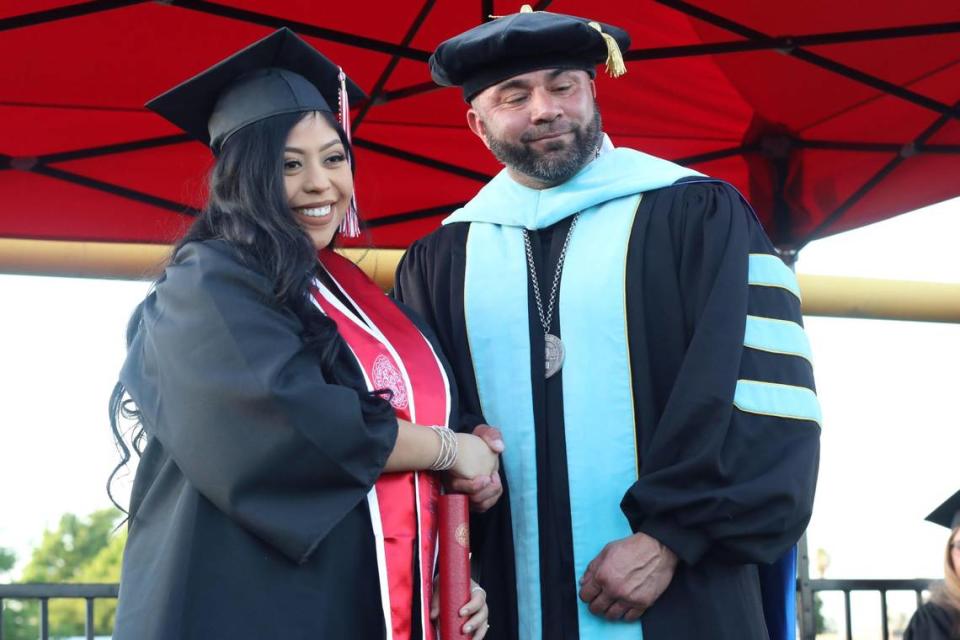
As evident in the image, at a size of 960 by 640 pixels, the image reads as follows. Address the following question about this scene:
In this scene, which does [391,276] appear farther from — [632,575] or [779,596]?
[632,575]

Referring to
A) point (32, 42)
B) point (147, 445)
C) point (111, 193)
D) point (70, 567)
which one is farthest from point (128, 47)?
point (70, 567)

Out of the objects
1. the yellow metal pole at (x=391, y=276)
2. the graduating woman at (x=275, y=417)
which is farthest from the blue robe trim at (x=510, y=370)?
the yellow metal pole at (x=391, y=276)

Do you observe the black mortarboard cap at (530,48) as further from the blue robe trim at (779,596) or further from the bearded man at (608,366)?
the blue robe trim at (779,596)

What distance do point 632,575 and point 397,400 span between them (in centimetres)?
65

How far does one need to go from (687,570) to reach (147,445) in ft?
3.92

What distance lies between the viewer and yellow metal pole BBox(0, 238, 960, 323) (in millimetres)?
5664

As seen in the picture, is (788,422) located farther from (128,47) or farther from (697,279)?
(128,47)

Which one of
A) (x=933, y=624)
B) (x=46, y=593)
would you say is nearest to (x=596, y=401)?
(x=46, y=593)

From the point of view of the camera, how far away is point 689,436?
2.84 m

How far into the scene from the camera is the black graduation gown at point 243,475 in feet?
7.73

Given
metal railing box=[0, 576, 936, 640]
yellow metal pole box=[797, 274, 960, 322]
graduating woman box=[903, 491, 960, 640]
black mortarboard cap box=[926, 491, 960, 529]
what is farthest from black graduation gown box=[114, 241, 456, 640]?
black mortarboard cap box=[926, 491, 960, 529]

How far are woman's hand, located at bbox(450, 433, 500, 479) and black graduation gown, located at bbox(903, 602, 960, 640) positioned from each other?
4.38 meters

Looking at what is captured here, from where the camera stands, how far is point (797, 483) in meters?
2.81

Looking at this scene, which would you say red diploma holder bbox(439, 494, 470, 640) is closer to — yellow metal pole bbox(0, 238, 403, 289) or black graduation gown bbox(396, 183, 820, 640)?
black graduation gown bbox(396, 183, 820, 640)
